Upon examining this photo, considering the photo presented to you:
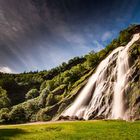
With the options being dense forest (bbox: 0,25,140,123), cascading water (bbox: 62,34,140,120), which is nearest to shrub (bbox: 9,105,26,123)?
dense forest (bbox: 0,25,140,123)

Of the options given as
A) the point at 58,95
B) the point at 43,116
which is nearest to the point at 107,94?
the point at 43,116

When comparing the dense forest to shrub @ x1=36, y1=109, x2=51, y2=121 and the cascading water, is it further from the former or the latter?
the cascading water

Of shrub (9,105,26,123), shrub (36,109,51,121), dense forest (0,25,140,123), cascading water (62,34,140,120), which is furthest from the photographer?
shrub (9,105,26,123)

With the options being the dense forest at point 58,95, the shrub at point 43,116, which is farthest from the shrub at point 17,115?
the shrub at point 43,116

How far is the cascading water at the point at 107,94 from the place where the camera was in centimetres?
4756

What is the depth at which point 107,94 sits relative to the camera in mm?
50719

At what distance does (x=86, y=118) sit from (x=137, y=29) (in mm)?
35307

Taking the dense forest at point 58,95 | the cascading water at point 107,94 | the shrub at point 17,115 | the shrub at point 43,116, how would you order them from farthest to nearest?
the shrub at point 17,115, the dense forest at point 58,95, the shrub at point 43,116, the cascading water at point 107,94

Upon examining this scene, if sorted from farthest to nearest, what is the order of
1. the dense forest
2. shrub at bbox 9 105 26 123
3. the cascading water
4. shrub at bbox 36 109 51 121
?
shrub at bbox 9 105 26 123, the dense forest, shrub at bbox 36 109 51 121, the cascading water

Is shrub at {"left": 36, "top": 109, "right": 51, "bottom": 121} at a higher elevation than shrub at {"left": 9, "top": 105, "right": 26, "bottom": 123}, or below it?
below

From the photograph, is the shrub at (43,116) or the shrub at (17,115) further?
the shrub at (17,115)

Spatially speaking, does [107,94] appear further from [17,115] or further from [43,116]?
[17,115]

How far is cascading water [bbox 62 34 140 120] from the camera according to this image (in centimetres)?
4756

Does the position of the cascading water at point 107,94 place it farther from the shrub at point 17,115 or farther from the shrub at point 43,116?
the shrub at point 17,115
